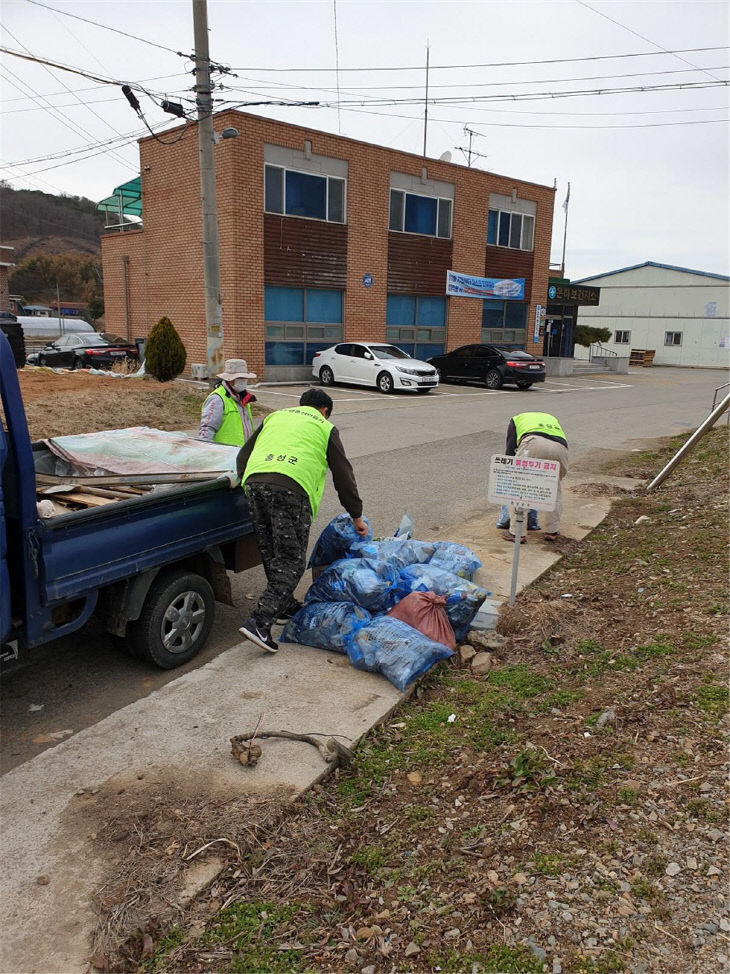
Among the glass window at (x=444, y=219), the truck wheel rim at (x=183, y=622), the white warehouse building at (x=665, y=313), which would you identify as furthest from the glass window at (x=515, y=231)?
the truck wheel rim at (x=183, y=622)

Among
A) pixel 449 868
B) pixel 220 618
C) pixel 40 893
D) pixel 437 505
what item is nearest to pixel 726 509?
pixel 437 505

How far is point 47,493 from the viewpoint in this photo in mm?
4375

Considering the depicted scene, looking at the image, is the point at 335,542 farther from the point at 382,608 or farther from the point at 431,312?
the point at 431,312

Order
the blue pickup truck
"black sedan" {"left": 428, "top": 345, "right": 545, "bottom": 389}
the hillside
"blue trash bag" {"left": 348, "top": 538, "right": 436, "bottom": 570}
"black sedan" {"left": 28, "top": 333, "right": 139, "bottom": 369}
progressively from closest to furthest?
the blue pickup truck → "blue trash bag" {"left": 348, "top": 538, "right": 436, "bottom": 570} → "black sedan" {"left": 28, "top": 333, "right": 139, "bottom": 369} → "black sedan" {"left": 428, "top": 345, "right": 545, "bottom": 389} → the hillside

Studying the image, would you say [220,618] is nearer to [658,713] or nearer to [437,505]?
[658,713]

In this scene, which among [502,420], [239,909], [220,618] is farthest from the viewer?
[502,420]

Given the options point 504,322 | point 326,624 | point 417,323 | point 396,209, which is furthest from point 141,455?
point 504,322

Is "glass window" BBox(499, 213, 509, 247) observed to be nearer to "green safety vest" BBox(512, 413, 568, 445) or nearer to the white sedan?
the white sedan

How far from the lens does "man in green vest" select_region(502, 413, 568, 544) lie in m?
6.74

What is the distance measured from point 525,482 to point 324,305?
2074cm

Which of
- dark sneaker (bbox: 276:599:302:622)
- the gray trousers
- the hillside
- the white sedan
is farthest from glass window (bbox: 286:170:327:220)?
the hillside

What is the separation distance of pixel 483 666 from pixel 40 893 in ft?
8.80

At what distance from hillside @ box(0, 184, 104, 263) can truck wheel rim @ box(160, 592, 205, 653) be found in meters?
91.1

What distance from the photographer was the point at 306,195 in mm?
23812
